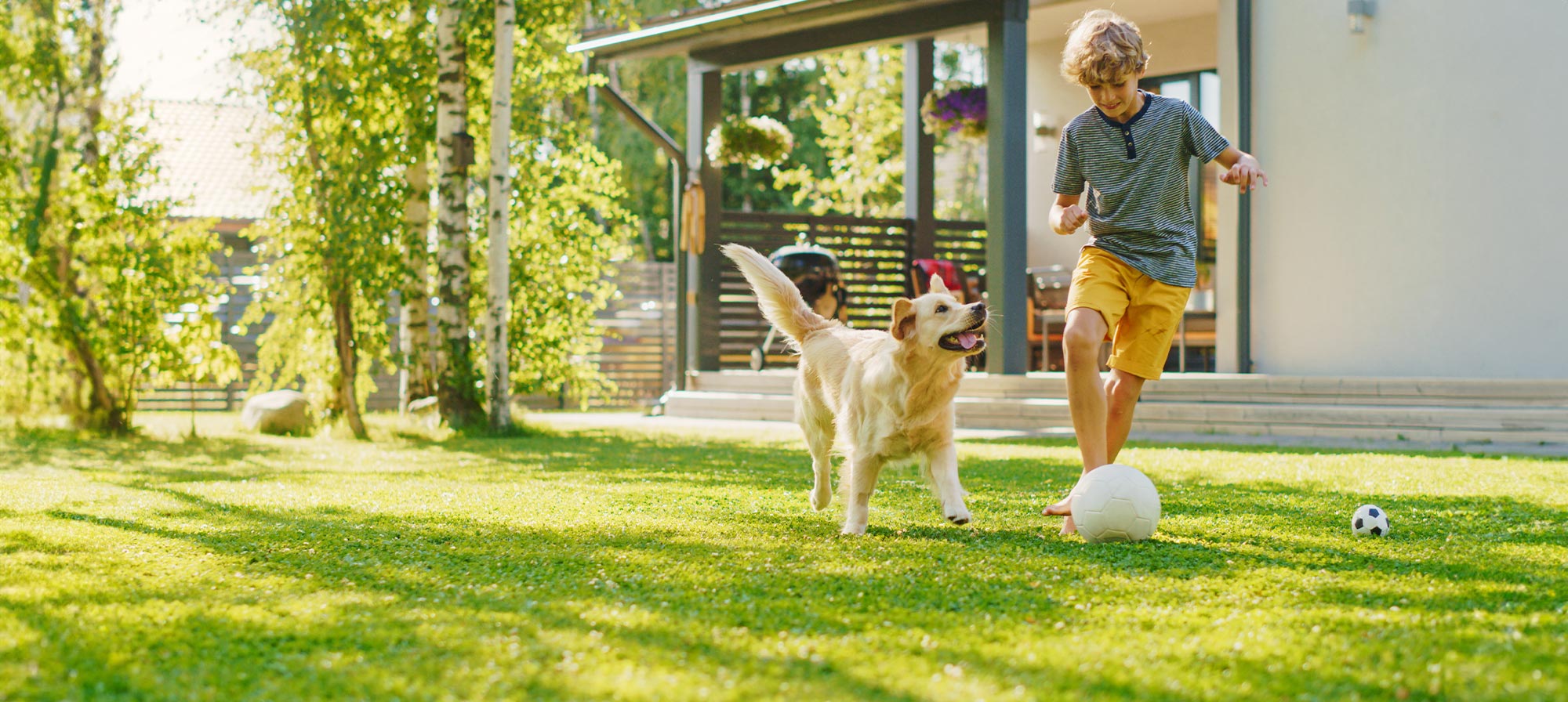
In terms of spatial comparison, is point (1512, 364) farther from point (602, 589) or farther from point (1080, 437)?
point (602, 589)

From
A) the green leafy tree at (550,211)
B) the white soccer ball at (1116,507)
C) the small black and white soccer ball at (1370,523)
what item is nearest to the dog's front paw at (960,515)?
the white soccer ball at (1116,507)

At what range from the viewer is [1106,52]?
4.17 metres

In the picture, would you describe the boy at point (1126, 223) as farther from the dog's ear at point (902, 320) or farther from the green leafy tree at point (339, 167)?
the green leafy tree at point (339, 167)

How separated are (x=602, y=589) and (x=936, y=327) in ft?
5.23

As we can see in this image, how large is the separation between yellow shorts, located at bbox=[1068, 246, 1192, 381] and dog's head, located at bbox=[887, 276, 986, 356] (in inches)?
14.7

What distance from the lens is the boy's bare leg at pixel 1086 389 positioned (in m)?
4.29

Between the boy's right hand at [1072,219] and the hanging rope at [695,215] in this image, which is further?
the hanging rope at [695,215]

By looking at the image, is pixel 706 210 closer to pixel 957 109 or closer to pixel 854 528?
pixel 957 109

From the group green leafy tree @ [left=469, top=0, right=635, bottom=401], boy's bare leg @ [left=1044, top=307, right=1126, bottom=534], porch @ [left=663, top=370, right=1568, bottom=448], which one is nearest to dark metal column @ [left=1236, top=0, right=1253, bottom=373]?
porch @ [left=663, top=370, right=1568, bottom=448]

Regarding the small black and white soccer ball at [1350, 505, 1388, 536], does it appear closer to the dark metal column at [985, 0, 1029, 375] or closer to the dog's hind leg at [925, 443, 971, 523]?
the dog's hind leg at [925, 443, 971, 523]

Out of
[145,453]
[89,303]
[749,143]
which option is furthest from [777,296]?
[749,143]

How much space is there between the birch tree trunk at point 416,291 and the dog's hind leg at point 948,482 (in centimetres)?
726

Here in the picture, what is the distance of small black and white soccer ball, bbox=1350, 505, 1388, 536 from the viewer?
14.0 feet

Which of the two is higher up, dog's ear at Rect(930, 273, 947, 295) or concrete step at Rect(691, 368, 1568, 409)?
dog's ear at Rect(930, 273, 947, 295)
